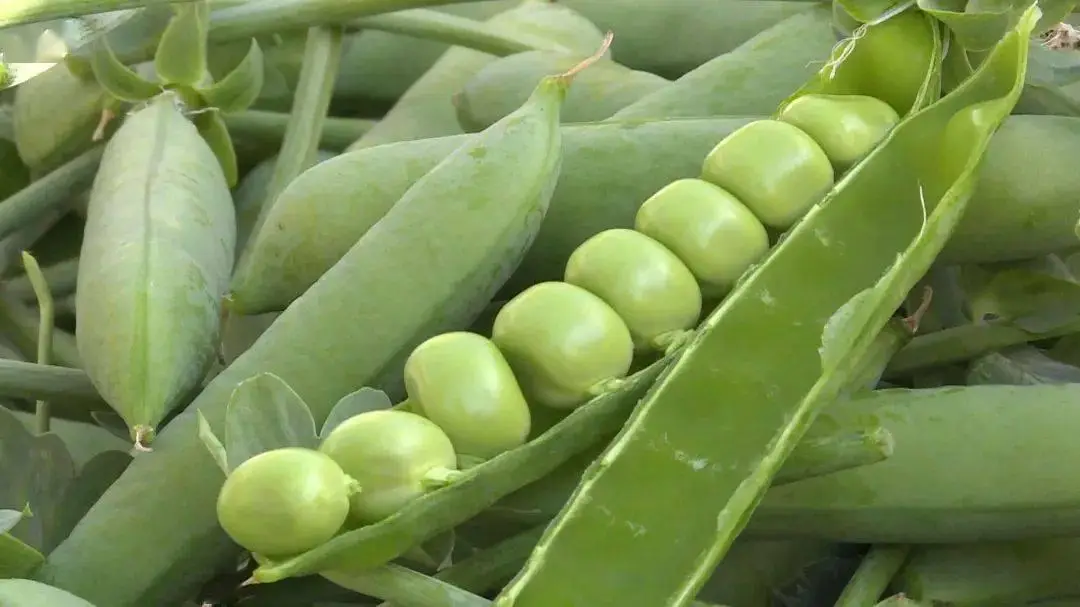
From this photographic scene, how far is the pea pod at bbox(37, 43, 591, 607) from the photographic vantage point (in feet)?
1.85

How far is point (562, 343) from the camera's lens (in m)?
0.54

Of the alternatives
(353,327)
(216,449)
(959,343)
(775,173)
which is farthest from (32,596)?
(959,343)

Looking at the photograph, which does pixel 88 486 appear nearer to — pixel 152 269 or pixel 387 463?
pixel 152 269

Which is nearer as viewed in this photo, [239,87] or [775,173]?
[775,173]

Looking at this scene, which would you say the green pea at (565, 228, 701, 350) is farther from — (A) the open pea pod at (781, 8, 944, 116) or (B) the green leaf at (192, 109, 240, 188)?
(B) the green leaf at (192, 109, 240, 188)

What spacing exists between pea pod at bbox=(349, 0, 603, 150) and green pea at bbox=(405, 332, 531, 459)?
44 cm

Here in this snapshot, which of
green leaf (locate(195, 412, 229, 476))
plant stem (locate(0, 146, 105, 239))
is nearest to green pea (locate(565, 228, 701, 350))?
green leaf (locate(195, 412, 229, 476))

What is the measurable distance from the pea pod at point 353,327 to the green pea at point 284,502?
4.5 inches

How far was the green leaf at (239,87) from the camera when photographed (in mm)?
924

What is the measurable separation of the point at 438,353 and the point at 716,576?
269mm

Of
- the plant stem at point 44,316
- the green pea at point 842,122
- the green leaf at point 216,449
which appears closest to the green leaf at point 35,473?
the plant stem at point 44,316

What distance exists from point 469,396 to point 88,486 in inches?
12.5

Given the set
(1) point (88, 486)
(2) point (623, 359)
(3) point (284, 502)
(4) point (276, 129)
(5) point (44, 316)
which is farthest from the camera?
(4) point (276, 129)

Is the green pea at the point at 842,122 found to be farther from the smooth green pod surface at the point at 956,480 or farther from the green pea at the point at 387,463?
the green pea at the point at 387,463
